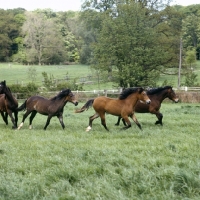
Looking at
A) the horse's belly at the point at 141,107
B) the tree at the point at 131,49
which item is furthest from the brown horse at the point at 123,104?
the tree at the point at 131,49

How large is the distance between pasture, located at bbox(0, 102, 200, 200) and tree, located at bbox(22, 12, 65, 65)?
7006cm

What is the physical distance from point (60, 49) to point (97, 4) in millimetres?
30958

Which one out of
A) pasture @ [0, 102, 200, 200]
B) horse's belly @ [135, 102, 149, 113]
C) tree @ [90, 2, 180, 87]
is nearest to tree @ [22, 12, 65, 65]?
tree @ [90, 2, 180, 87]

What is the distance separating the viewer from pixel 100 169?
18.2 ft

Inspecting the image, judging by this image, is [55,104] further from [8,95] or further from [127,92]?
[127,92]

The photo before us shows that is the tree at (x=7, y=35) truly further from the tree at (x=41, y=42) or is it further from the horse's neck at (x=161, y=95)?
the horse's neck at (x=161, y=95)

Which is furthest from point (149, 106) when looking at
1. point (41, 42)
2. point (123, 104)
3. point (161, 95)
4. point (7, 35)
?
point (7, 35)

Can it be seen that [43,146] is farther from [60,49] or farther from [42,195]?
[60,49]

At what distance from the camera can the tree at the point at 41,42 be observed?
77.1 meters

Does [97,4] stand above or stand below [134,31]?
above

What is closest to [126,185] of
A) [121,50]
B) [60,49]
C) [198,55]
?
[121,50]

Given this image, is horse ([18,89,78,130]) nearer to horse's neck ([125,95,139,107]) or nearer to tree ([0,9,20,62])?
horse's neck ([125,95,139,107])

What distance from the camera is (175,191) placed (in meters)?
4.37

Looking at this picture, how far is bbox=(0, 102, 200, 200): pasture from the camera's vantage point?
173 inches
